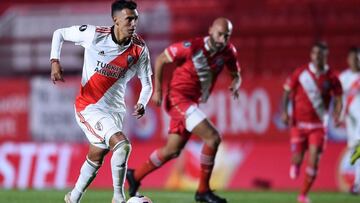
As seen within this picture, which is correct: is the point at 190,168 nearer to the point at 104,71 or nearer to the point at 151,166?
the point at 151,166

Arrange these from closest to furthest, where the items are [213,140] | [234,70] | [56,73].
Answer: [56,73] < [213,140] < [234,70]

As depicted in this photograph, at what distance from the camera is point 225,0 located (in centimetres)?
2039

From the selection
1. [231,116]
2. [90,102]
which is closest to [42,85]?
[231,116]

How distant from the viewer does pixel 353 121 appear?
45.8 feet

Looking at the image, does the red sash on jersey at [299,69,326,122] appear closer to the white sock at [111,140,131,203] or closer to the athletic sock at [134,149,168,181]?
the athletic sock at [134,149,168,181]

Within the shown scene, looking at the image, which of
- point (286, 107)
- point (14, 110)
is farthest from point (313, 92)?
point (14, 110)

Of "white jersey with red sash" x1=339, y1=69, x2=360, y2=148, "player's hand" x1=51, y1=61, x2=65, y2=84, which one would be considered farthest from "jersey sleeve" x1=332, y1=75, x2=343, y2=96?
"player's hand" x1=51, y1=61, x2=65, y2=84

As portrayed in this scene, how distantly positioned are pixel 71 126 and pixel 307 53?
449 cm

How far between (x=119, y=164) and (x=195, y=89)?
2.83m

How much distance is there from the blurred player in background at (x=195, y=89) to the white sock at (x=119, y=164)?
6.98 feet

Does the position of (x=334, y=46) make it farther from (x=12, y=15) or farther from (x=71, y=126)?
(x=12, y=15)

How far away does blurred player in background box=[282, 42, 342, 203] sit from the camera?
12000mm

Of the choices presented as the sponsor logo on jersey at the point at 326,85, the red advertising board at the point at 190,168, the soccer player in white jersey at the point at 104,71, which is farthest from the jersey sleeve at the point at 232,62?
the red advertising board at the point at 190,168

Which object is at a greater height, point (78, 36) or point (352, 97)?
point (78, 36)
